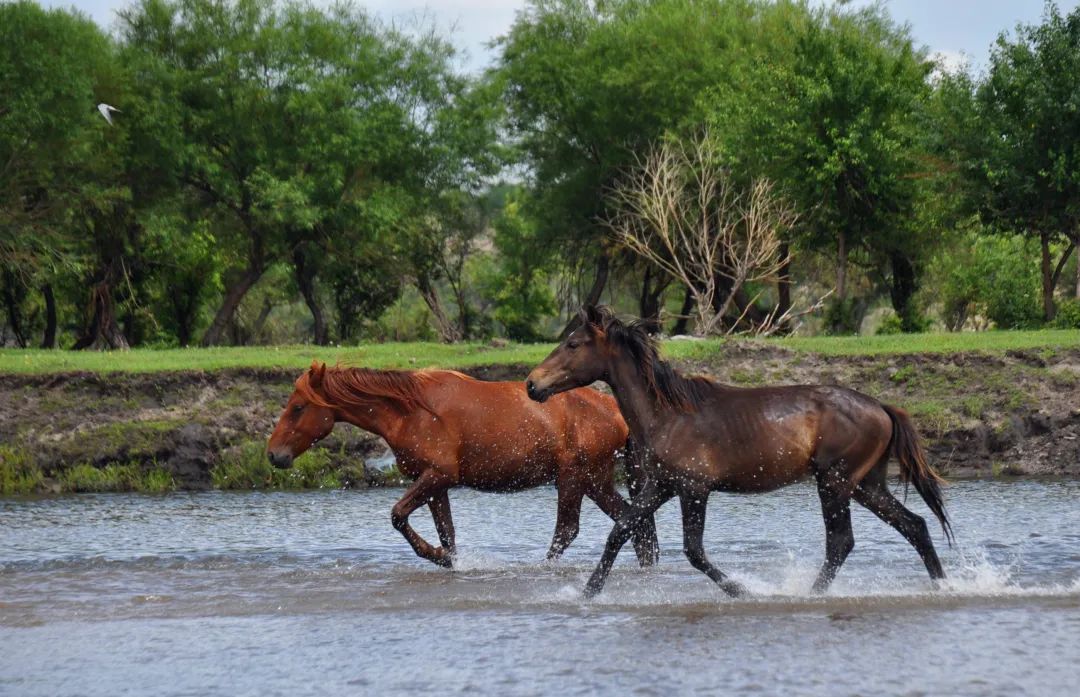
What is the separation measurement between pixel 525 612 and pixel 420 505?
2.24m

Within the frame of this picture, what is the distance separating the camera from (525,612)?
11.0 metres

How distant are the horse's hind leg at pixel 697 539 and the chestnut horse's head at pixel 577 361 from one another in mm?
1193

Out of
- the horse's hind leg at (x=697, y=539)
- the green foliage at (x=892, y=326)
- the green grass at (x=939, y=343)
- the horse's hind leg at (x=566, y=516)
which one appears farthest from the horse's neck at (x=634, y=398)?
the green foliage at (x=892, y=326)

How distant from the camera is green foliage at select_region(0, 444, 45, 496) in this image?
21.1m

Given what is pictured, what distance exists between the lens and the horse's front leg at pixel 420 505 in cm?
1287

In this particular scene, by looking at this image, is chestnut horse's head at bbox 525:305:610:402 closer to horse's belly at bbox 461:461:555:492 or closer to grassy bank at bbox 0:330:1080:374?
horse's belly at bbox 461:461:555:492

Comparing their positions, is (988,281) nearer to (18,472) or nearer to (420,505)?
(18,472)

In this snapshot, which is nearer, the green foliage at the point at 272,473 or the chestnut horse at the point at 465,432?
the chestnut horse at the point at 465,432

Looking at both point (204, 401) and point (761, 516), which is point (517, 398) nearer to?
point (761, 516)

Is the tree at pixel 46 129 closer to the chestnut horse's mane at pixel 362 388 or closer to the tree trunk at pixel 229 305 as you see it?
the tree trunk at pixel 229 305

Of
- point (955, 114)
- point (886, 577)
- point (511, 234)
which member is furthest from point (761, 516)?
point (511, 234)

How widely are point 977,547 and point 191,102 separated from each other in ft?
115

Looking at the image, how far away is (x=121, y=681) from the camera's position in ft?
29.2

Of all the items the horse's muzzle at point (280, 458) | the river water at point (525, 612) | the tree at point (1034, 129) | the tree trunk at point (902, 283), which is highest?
the tree at point (1034, 129)
